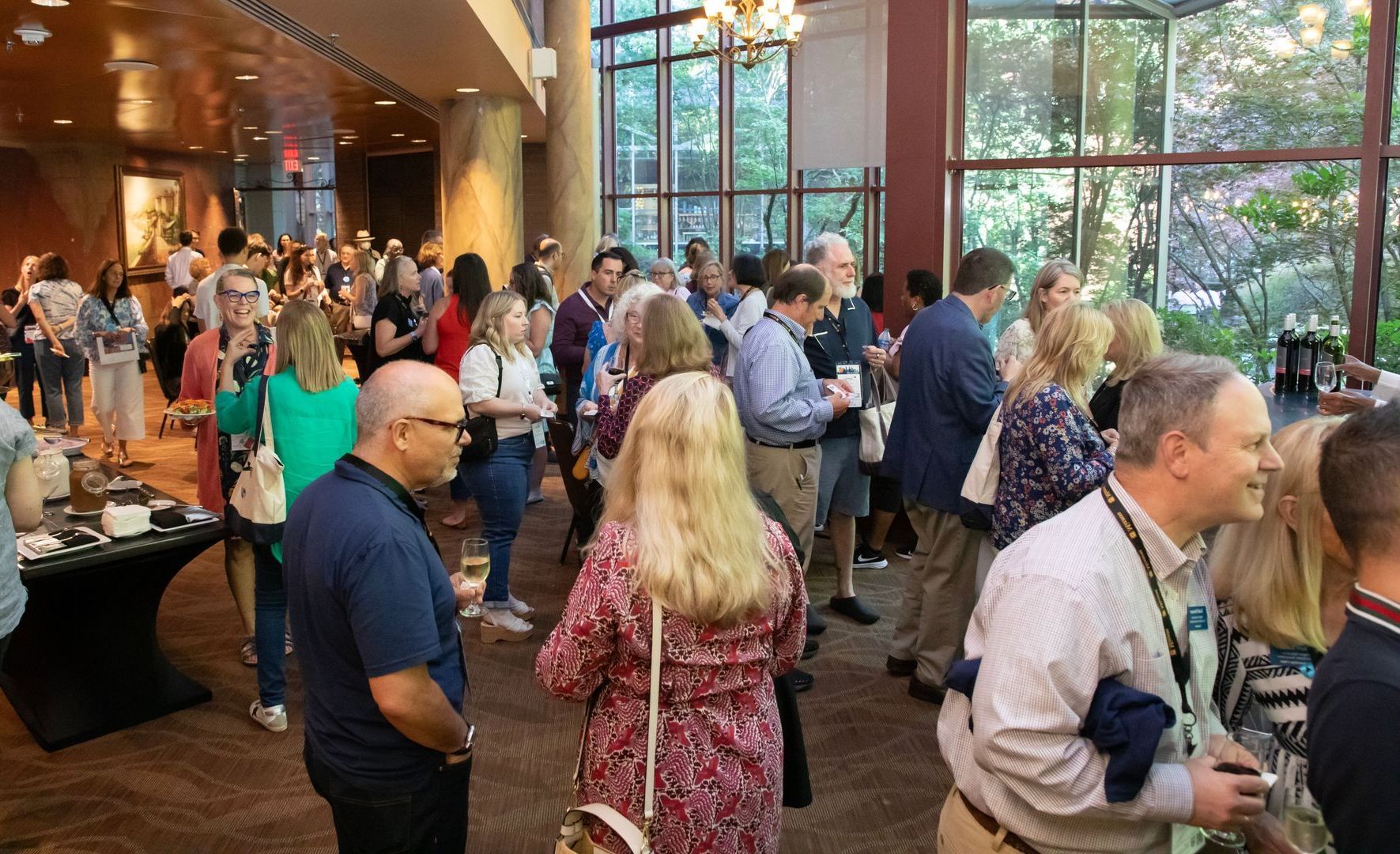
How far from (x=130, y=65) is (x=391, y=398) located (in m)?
8.40

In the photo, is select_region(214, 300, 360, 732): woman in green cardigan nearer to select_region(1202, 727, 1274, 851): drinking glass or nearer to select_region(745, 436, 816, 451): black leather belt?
select_region(745, 436, 816, 451): black leather belt

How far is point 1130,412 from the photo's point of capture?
1.78 m

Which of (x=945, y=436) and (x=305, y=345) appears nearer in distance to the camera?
(x=305, y=345)

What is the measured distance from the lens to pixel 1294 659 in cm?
192

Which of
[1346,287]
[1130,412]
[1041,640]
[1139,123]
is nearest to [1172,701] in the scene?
[1041,640]

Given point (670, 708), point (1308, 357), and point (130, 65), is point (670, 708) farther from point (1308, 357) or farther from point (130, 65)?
point (130, 65)

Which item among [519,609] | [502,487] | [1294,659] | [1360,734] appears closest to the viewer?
[1360,734]

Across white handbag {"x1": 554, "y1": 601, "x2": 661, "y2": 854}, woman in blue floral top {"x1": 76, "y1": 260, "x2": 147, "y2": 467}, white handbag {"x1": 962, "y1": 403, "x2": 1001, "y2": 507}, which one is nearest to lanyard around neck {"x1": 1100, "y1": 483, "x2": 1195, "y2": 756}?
white handbag {"x1": 554, "y1": 601, "x2": 661, "y2": 854}

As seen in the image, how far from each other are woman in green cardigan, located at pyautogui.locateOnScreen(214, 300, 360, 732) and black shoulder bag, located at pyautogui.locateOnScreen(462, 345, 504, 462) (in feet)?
2.13

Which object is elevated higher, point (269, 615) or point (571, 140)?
point (571, 140)

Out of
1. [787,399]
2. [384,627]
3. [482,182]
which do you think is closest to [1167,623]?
[384,627]

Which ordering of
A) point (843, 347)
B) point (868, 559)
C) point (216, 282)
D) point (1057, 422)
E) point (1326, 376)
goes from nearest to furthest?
point (1057, 422) → point (1326, 376) → point (843, 347) → point (868, 559) → point (216, 282)

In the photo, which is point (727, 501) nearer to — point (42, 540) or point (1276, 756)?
point (1276, 756)

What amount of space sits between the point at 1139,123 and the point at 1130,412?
14.2 feet
